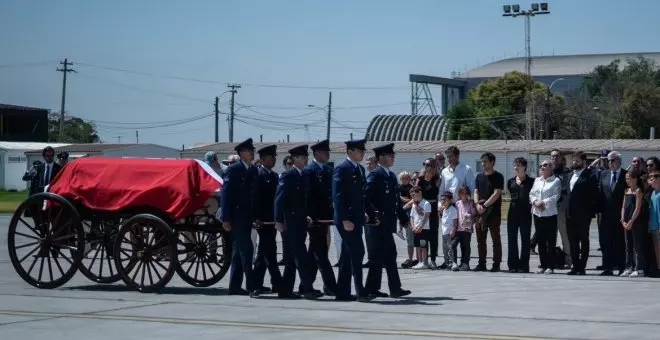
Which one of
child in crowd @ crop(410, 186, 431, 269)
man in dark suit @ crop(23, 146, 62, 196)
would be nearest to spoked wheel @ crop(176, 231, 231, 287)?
child in crowd @ crop(410, 186, 431, 269)

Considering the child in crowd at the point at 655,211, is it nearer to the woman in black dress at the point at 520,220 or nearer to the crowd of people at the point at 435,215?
the crowd of people at the point at 435,215

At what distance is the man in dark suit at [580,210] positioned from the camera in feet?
61.6

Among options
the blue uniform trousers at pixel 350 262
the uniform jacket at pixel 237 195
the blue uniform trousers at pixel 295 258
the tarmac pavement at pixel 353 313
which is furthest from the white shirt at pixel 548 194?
the uniform jacket at pixel 237 195

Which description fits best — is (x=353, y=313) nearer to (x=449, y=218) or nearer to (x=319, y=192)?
(x=319, y=192)

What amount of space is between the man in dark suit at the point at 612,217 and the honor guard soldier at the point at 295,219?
553 cm

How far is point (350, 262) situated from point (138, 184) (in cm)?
314

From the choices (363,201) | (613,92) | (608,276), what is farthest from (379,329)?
(613,92)

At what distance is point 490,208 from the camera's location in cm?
1961

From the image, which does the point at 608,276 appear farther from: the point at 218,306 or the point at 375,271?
the point at 218,306

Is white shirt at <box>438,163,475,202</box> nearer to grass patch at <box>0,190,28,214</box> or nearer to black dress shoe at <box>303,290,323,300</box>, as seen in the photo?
black dress shoe at <box>303,290,323,300</box>

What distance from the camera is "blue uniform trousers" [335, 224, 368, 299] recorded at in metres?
14.8

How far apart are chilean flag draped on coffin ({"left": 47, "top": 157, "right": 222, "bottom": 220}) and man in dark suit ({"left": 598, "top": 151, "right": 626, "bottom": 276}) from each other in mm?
6390

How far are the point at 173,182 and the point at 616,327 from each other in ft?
21.0

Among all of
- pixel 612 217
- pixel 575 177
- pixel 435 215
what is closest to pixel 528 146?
pixel 435 215
